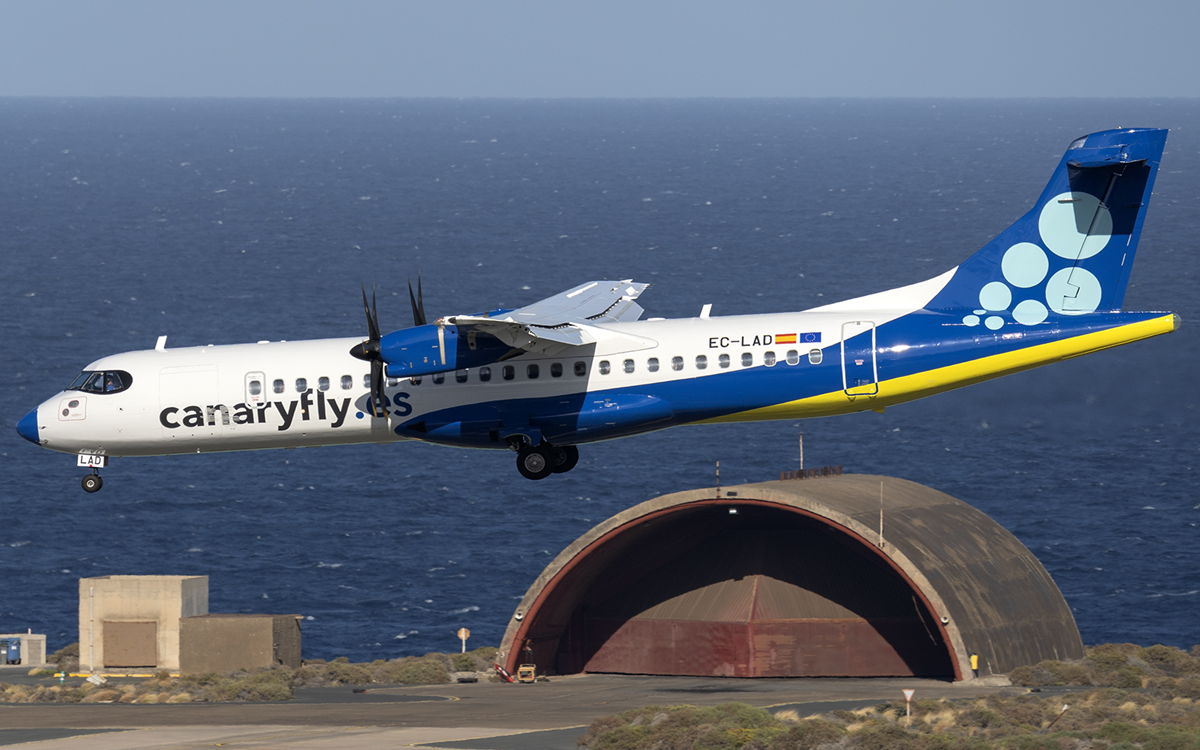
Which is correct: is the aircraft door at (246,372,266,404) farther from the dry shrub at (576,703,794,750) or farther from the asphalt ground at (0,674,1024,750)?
the dry shrub at (576,703,794,750)

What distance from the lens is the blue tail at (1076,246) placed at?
175 feet

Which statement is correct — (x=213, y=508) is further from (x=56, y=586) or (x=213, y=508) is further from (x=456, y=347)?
(x=456, y=347)

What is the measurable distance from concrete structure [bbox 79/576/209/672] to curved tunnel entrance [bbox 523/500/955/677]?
770 inches

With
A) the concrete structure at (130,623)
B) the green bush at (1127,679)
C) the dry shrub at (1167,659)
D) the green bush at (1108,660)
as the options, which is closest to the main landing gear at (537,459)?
the concrete structure at (130,623)

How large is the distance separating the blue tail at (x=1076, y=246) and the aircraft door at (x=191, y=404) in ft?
74.2

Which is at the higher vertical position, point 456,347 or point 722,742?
point 456,347

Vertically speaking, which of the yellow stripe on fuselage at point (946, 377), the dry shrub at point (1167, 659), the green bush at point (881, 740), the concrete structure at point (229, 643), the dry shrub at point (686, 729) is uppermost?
the yellow stripe on fuselage at point (946, 377)

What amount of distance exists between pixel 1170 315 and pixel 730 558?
47257 millimetres

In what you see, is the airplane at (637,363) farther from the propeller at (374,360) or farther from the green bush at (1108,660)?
the green bush at (1108,660)

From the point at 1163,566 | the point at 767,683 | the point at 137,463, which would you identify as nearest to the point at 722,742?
the point at 767,683

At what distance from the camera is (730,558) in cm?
9500

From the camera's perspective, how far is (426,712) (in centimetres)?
7981

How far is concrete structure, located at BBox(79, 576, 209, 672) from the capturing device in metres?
94.7

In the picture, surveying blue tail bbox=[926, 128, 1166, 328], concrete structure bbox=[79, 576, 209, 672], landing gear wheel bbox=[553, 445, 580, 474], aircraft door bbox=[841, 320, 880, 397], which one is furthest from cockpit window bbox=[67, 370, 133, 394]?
concrete structure bbox=[79, 576, 209, 672]
